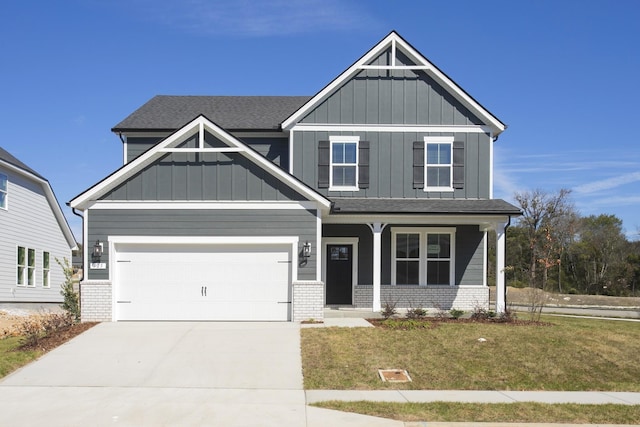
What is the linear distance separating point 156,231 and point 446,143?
975 centimetres

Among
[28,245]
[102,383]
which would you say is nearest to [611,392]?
[102,383]

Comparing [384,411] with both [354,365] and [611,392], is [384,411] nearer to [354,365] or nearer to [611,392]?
[354,365]

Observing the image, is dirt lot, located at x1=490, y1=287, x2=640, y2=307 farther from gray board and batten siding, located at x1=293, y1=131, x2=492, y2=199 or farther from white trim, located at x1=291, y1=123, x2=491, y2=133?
white trim, located at x1=291, y1=123, x2=491, y2=133

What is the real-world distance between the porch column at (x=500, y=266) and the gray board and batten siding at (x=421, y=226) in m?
1.30

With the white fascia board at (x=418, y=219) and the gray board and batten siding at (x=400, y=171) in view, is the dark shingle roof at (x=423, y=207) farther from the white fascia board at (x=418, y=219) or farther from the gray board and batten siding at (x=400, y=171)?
the gray board and batten siding at (x=400, y=171)

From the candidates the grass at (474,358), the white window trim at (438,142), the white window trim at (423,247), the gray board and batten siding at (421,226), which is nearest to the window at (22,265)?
the gray board and batten siding at (421,226)

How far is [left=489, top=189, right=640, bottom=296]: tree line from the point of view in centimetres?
4552

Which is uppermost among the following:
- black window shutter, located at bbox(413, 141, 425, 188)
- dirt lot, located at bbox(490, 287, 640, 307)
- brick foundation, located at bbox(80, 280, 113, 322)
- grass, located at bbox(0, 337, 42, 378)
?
black window shutter, located at bbox(413, 141, 425, 188)

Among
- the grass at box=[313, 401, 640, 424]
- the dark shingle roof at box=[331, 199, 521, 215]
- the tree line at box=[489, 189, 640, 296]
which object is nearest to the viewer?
the grass at box=[313, 401, 640, 424]

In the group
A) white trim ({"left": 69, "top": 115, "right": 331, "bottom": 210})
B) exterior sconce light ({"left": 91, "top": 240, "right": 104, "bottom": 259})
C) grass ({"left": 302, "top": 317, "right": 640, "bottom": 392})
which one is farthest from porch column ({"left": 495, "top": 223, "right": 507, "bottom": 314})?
exterior sconce light ({"left": 91, "top": 240, "right": 104, "bottom": 259})

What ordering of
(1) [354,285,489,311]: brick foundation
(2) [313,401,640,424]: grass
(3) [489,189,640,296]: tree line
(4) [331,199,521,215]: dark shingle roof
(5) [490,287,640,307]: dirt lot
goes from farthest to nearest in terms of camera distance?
(3) [489,189,640,296]: tree line < (5) [490,287,640,307]: dirt lot < (1) [354,285,489,311]: brick foundation < (4) [331,199,521,215]: dark shingle roof < (2) [313,401,640,424]: grass

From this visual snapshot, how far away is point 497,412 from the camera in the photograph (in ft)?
31.1

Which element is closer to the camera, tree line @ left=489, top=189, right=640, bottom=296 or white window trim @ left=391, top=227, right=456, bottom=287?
white window trim @ left=391, top=227, right=456, bottom=287

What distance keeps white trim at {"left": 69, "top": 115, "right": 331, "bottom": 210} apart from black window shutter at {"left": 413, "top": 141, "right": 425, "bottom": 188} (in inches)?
182
